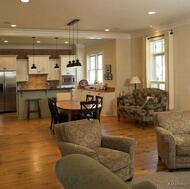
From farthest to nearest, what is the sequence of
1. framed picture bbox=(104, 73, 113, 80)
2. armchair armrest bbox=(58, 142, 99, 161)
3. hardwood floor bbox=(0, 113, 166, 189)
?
1. framed picture bbox=(104, 73, 113, 80)
2. hardwood floor bbox=(0, 113, 166, 189)
3. armchair armrest bbox=(58, 142, 99, 161)

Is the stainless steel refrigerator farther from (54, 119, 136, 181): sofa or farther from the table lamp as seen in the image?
(54, 119, 136, 181): sofa

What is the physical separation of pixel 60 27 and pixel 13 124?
3336mm

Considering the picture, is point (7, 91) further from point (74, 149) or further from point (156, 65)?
point (74, 149)

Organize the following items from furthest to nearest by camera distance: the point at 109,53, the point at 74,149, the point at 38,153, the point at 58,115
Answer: the point at 109,53 → the point at 58,115 → the point at 38,153 → the point at 74,149

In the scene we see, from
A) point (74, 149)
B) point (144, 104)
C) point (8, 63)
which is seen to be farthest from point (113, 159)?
point (8, 63)

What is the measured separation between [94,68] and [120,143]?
7782mm

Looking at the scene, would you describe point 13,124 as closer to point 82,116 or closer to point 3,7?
point 82,116

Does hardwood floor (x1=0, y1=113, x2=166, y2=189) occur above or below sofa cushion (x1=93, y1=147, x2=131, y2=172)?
below

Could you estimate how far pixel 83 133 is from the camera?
338 centimetres

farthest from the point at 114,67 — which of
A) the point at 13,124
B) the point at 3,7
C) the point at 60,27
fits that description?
the point at 3,7

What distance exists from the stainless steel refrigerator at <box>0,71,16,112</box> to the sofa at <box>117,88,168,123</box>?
506cm

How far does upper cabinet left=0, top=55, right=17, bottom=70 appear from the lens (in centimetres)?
1041

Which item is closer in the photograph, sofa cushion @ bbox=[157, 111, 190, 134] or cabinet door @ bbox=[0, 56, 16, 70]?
sofa cushion @ bbox=[157, 111, 190, 134]

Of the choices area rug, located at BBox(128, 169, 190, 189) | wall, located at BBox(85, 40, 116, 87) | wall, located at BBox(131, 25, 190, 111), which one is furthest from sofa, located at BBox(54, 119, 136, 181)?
wall, located at BBox(85, 40, 116, 87)
